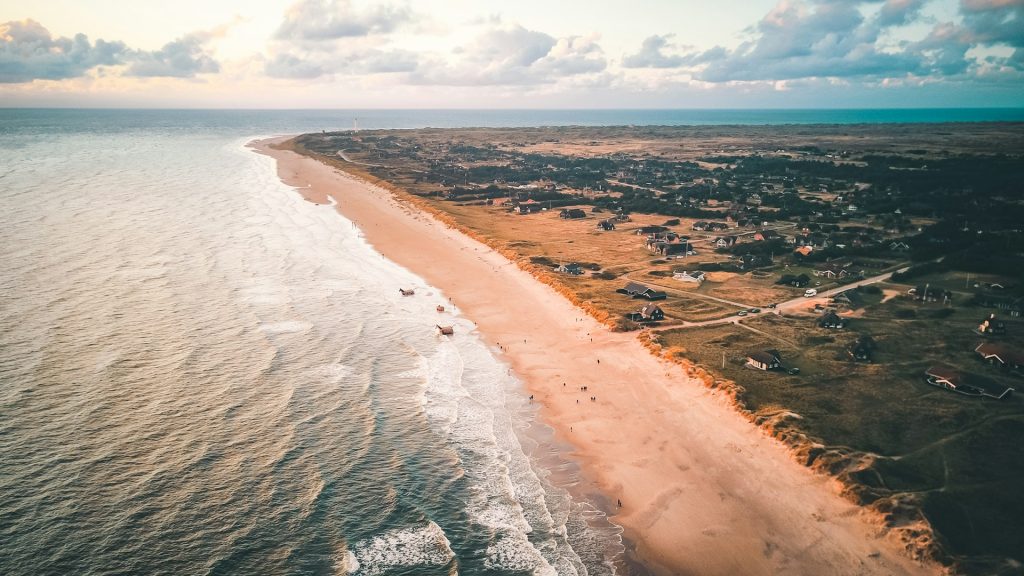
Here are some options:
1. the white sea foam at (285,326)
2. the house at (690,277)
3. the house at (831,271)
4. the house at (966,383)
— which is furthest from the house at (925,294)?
the white sea foam at (285,326)

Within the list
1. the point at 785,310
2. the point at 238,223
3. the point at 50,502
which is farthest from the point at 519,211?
the point at 50,502

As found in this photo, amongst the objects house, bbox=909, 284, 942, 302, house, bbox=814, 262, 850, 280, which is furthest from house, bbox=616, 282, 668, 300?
house, bbox=909, 284, 942, 302

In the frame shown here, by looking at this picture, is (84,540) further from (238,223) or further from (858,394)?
(238,223)

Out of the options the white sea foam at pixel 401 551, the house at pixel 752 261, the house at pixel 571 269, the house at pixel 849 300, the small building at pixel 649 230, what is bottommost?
the white sea foam at pixel 401 551

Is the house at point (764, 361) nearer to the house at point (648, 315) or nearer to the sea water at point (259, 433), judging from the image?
the house at point (648, 315)

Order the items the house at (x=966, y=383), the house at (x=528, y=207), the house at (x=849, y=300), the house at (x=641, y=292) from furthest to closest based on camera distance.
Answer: the house at (x=528, y=207), the house at (x=641, y=292), the house at (x=849, y=300), the house at (x=966, y=383)

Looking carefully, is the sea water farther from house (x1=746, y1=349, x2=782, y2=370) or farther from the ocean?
house (x1=746, y1=349, x2=782, y2=370)

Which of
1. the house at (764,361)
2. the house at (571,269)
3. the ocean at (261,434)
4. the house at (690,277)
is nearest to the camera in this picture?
the ocean at (261,434)
